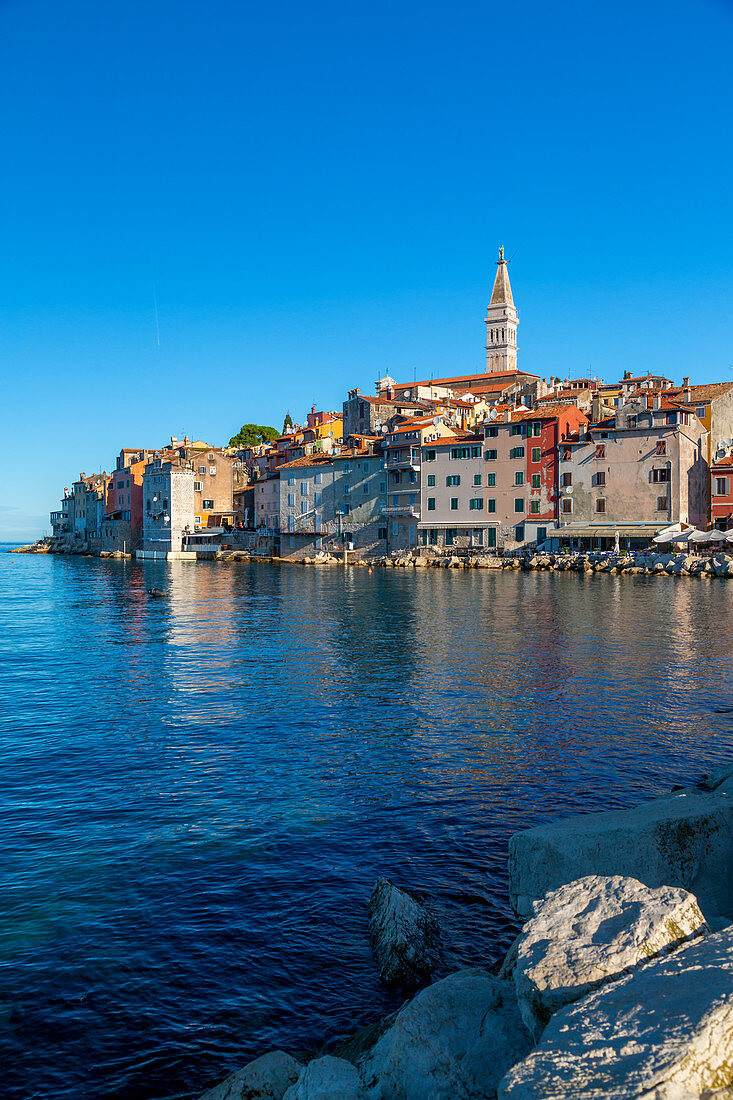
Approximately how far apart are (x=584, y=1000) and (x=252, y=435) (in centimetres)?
13252

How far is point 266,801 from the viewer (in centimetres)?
1200

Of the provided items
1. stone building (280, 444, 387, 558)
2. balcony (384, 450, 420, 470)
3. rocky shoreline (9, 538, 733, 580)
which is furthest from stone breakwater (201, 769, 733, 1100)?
stone building (280, 444, 387, 558)

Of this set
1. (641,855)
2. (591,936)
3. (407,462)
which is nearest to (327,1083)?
(591,936)

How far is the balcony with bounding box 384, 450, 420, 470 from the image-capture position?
77812 mm

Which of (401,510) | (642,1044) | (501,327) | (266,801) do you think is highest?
(501,327)

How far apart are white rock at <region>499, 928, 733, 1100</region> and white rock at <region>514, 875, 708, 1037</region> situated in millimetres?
254

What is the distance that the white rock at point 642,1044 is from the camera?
3195 mm

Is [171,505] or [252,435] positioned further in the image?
[252,435]

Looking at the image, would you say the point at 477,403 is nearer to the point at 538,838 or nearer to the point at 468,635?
the point at 468,635

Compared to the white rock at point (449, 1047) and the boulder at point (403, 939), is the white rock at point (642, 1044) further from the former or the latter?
the boulder at point (403, 939)

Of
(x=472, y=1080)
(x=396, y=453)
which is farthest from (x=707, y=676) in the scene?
(x=396, y=453)

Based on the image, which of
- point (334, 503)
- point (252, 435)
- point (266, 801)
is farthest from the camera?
point (252, 435)

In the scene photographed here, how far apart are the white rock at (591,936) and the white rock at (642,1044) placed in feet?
0.83

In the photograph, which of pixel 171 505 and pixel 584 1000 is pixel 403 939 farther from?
pixel 171 505
